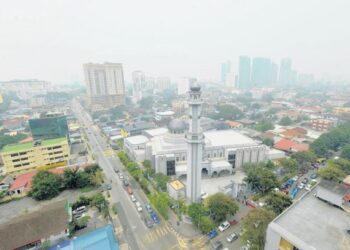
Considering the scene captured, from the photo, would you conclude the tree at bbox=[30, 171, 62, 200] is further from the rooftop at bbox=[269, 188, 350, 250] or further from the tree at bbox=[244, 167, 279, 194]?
the rooftop at bbox=[269, 188, 350, 250]

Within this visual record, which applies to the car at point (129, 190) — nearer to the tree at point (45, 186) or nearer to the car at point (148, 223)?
the car at point (148, 223)

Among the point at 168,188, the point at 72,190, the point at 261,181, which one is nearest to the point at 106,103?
the point at 72,190

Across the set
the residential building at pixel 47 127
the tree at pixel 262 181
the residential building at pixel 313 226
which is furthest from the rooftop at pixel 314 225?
the residential building at pixel 47 127

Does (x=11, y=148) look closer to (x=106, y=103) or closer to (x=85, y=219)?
(x=85, y=219)

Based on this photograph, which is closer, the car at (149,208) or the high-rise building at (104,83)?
the car at (149,208)

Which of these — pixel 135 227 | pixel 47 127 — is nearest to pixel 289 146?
pixel 135 227

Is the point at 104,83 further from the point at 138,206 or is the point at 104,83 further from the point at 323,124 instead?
the point at 323,124

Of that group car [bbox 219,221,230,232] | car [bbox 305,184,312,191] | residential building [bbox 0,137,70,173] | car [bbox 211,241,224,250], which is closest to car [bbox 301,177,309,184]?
car [bbox 305,184,312,191]
